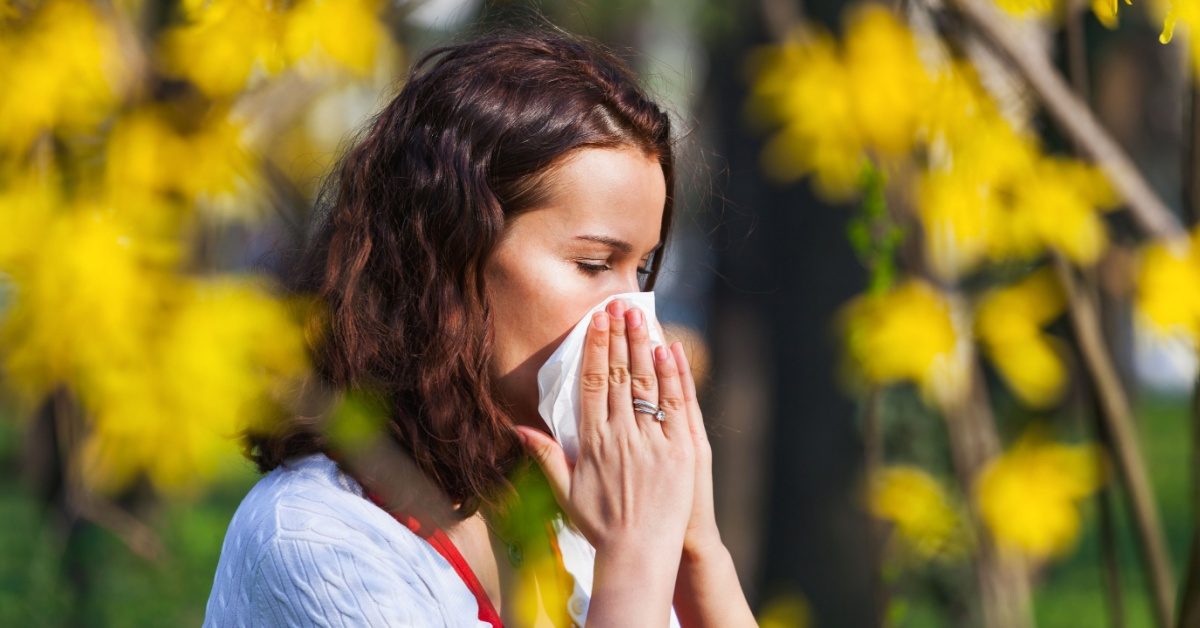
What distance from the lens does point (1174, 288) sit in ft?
8.07

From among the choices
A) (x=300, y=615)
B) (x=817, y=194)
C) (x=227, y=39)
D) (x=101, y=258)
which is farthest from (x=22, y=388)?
(x=817, y=194)

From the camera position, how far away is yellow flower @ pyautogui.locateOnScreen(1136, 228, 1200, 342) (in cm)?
242

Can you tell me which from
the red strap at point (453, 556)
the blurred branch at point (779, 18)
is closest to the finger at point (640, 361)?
the red strap at point (453, 556)

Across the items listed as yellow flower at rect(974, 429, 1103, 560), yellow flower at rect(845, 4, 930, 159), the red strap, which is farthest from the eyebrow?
yellow flower at rect(974, 429, 1103, 560)

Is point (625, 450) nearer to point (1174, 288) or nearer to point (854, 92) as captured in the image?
point (1174, 288)

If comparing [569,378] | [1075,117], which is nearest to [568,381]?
[569,378]

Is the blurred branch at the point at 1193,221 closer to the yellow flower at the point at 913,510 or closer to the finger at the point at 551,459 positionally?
the yellow flower at the point at 913,510

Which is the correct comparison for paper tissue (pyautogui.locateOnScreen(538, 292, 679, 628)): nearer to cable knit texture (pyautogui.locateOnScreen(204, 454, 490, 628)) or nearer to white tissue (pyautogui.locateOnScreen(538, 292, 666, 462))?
white tissue (pyautogui.locateOnScreen(538, 292, 666, 462))

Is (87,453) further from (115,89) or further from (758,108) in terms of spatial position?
(758,108)

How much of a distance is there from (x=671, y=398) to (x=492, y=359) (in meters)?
0.25

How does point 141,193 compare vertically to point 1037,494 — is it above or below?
above

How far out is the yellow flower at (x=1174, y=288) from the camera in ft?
7.95

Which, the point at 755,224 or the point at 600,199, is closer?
the point at 600,199

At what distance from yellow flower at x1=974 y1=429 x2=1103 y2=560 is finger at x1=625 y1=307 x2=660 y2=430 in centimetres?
163
